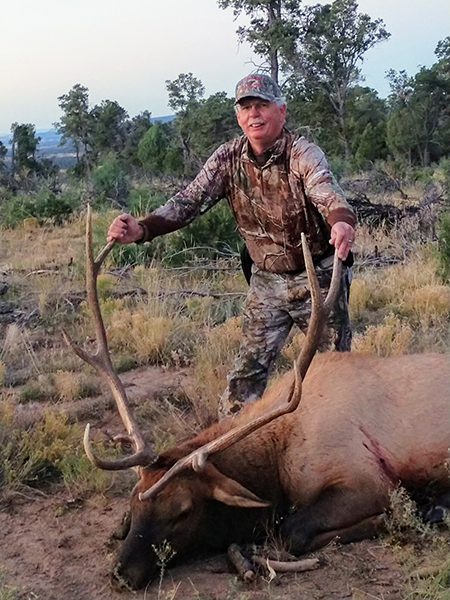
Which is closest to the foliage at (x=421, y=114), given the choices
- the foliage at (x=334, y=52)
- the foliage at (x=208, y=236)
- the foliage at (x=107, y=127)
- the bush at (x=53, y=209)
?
the foliage at (x=334, y=52)

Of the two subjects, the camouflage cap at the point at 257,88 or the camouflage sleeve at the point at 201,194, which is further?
the camouflage sleeve at the point at 201,194

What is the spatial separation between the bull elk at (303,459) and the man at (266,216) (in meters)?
0.68

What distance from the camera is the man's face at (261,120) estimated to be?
469 centimetres

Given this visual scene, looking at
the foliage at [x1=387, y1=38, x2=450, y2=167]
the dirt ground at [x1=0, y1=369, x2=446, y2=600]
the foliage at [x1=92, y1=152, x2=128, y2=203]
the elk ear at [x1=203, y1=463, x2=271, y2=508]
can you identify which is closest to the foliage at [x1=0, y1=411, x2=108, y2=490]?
the dirt ground at [x1=0, y1=369, x2=446, y2=600]

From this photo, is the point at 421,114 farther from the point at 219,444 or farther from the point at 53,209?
the point at 219,444

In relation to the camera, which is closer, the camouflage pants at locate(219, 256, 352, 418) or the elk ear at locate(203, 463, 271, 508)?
the elk ear at locate(203, 463, 271, 508)

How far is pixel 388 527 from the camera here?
3.64m

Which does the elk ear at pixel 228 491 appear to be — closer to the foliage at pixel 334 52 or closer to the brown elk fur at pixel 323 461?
the brown elk fur at pixel 323 461

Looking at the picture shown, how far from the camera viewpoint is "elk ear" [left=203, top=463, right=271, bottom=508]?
3396 mm

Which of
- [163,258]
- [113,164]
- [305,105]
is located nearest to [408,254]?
[163,258]

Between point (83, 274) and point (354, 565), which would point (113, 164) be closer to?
point (83, 274)

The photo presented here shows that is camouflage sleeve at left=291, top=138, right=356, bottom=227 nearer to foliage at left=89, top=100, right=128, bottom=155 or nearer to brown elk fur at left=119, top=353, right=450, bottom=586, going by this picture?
A: brown elk fur at left=119, top=353, right=450, bottom=586

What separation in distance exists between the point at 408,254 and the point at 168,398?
16.2ft

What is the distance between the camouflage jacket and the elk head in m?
1.14
